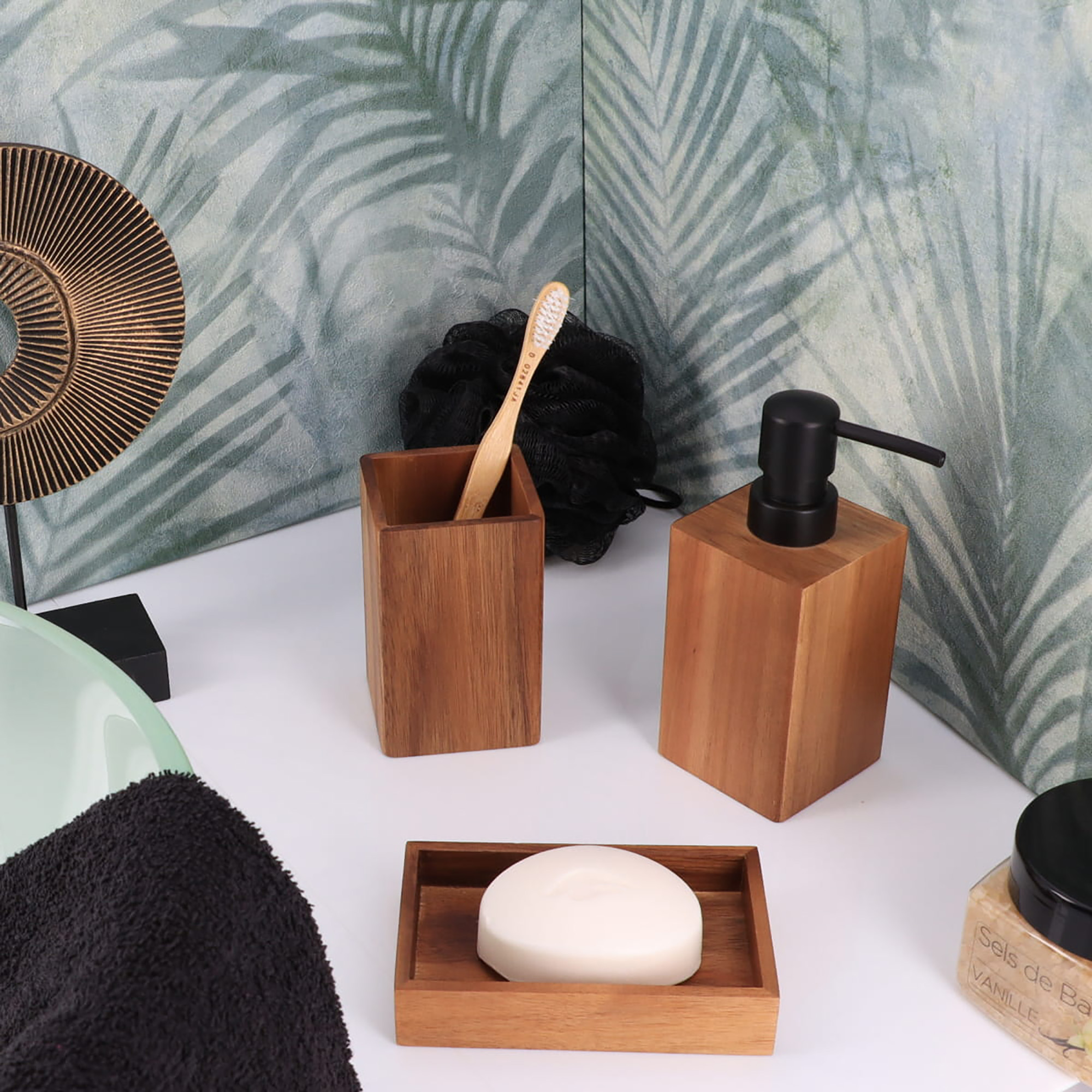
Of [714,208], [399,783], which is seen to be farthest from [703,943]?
[714,208]

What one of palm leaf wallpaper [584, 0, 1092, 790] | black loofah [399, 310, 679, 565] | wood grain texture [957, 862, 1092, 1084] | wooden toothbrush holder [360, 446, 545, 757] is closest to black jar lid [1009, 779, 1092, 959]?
wood grain texture [957, 862, 1092, 1084]

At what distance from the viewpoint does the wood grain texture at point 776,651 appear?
23.6 inches

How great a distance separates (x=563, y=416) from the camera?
2.60 feet

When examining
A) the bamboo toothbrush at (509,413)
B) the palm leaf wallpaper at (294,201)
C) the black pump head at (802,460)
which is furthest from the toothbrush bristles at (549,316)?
the palm leaf wallpaper at (294,201)

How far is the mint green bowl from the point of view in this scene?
0.44 m

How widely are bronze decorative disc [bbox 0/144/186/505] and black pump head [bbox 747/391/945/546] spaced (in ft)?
1.05

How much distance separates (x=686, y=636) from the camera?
645mm

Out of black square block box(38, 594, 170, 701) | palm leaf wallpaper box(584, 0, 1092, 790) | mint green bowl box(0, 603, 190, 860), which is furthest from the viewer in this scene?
black square block box(38, 594, 170, 701)

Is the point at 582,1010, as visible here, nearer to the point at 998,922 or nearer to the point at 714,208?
the point at 998,922

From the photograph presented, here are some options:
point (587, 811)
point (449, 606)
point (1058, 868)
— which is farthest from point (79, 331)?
point (1058, 868)

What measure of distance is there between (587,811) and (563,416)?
0.25 metres

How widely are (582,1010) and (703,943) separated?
0.07m

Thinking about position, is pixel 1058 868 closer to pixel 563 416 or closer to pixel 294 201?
pixel 563 416

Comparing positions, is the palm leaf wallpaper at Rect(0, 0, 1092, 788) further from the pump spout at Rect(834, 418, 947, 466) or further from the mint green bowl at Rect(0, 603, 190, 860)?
the mint green bowl at Rect(0, 603, 190, 860)
